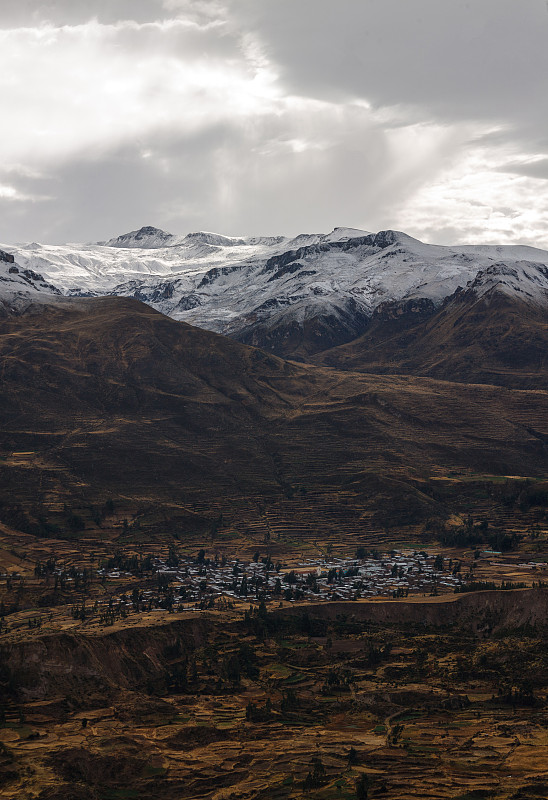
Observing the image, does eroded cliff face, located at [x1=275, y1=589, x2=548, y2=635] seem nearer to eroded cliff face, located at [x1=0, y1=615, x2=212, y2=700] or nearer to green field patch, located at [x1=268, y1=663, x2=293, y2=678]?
green field patch, located at [x1=268, y1=663, x2=293, y2=678]

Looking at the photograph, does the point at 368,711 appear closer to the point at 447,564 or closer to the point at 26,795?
the point at 26,795

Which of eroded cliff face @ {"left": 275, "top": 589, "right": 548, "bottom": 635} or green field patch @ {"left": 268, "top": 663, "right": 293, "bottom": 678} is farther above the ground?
eroded cliff face @ {"left": 275, "top": 589, "right": 548, "bottom": 635}

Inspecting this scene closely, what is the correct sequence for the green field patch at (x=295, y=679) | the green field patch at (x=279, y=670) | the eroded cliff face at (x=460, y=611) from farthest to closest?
the eroded cliff face at (x=460, y=611)
the green field patch at (x=279, y=670)
the green field patch at (x=295, y=679)

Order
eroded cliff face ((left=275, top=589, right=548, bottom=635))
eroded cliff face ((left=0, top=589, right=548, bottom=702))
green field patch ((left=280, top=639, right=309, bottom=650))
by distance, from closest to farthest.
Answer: eroded cliff face ((left=0, top=589, right=548, bottom=702)) → green field patch ((left=280, top=639, right=309, bottom=650)) → eroded cliff face ((left=275, top=589, right=548, bottom=635))

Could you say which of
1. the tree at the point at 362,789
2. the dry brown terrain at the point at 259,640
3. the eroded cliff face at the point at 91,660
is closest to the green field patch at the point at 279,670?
the dry brown terrain at the point at 259,640

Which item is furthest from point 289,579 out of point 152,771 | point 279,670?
point 152,771

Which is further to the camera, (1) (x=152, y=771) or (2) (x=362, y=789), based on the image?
(1) (x=152, y=771)

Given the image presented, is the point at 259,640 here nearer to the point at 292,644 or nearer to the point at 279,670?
the point at 292,644

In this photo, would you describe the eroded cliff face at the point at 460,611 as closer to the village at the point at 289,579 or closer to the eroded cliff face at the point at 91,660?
the village at the point at 289,579

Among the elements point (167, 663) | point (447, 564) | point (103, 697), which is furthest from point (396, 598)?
point (103, 697)

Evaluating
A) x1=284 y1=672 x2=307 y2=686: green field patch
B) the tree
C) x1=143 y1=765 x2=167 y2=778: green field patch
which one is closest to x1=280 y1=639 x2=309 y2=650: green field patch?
x1=284 y1=672 x2=307 y2=686: green field patch

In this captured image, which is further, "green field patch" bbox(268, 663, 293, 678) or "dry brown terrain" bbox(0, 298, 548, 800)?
"green field patch" bbox(268, 663, 293, 678)
